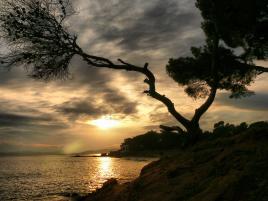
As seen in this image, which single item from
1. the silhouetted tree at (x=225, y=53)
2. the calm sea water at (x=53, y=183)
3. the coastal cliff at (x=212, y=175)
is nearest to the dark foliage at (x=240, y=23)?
the silhouetted tree at (x=225, y=53)

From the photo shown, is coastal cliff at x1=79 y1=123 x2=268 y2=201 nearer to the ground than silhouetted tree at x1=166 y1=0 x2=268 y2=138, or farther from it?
nearer to the ground

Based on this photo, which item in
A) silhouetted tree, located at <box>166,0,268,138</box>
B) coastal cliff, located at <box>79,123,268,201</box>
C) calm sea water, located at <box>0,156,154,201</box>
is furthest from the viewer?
calm sea water, located at <box>0,156,154,201</box>

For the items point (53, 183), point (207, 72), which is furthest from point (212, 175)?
point (53, 183)

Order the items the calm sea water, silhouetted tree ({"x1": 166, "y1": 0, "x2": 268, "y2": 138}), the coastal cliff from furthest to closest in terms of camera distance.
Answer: the calm sea water → silhouetted tree ({"x1": 166, "y1": 0, "x2": 268, "y2": 138}) → the coastal cliff

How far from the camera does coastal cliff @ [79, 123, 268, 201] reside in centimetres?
1336

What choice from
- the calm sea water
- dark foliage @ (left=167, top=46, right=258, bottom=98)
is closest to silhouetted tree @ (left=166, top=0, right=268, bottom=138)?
dark foliage @ (left=167, top=46, right=258, bottom=98)

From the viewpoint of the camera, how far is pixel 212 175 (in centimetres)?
1633

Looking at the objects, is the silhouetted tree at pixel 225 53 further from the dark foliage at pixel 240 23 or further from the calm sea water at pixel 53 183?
the calm sea water at pixel 53 183

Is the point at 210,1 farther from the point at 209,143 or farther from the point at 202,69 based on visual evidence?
the point at 209,143

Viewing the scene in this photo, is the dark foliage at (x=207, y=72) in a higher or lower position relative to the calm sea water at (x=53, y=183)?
higher

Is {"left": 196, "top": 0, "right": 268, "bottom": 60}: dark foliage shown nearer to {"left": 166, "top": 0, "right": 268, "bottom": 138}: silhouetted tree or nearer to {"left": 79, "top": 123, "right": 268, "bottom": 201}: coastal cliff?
{"left": 166, "top": 0, "right": 268, "bottom": 138}: silhouetted tree

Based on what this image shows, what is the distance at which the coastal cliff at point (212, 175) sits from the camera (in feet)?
43.8

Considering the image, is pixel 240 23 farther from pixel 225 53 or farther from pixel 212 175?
pixel 212 175

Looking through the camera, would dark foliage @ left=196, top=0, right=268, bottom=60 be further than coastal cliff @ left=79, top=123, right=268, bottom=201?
Yes
